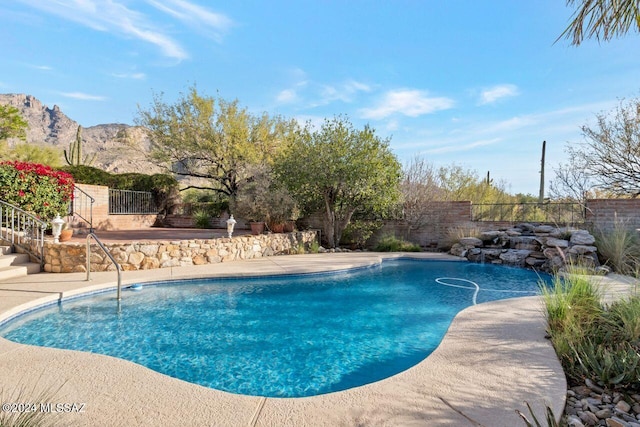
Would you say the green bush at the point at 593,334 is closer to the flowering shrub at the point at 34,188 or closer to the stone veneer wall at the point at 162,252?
the stone veneer wall at the point at 162,252

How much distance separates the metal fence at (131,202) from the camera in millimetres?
15493

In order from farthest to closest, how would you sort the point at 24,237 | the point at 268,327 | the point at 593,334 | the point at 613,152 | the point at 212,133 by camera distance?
1. the point at 212,133
2. the point at 613,152
3. the point at 24,237
4. the point at 268,327
5. the point at 593,334

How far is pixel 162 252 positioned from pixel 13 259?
300 cm

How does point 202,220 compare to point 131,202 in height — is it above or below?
below

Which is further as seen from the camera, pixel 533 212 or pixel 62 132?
pixel 62 132

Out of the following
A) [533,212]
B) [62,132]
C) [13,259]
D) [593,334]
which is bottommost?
[593,334]

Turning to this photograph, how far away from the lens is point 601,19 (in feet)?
14.6

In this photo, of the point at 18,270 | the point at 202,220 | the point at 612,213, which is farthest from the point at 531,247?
the point at 202,220

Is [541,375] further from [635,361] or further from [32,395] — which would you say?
[32,395]

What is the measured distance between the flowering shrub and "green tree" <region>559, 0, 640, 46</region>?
11.8 m

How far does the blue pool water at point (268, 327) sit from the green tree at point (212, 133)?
10.2 m

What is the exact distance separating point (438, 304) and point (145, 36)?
11.2 metres

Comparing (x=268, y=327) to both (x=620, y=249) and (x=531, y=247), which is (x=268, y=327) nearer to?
(x=620, y=249)

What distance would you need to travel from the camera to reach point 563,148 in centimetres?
1309
